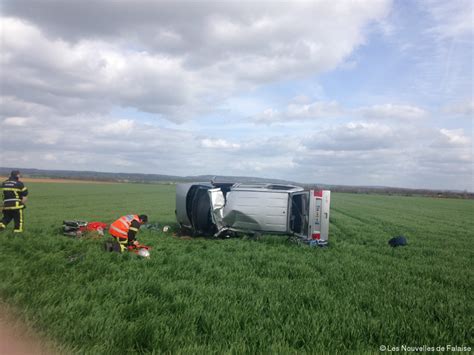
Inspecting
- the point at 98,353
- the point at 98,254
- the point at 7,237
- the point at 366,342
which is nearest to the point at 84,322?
the point at 98,353

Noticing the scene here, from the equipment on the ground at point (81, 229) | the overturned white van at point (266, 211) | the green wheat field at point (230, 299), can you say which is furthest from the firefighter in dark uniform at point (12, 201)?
the overturned white van at point (266, 211)

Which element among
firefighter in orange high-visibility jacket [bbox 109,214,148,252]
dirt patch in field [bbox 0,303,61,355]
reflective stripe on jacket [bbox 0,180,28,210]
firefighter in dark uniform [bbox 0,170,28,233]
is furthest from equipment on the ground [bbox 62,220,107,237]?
dirt patch in field [bbox 0,303,61,355]

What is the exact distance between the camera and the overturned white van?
34.4 ft

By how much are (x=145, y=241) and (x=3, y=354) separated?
6938mm

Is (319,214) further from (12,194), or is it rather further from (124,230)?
(12,194)

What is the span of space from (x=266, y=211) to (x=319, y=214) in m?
1.66

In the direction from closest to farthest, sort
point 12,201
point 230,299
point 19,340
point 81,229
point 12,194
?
point 19,340 < point 230,299 < point 12,201 < point 12,194 < point 81,229

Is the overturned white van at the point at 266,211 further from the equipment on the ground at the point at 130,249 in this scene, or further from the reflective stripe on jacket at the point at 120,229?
the reflective stripe on jacket at the point at 120,229

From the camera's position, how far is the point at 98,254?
310 inches

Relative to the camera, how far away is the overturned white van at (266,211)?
10.5m

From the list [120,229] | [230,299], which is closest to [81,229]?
[120,229]

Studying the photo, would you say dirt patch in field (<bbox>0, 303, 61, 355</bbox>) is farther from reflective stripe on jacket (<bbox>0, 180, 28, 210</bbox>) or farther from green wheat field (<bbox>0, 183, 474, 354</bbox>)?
reflective stripe on jacket (<bbox>0, 180, 28, 210</bbox>)

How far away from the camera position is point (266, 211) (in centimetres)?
1095

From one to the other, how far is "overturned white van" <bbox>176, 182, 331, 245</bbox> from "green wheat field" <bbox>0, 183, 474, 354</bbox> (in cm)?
171
